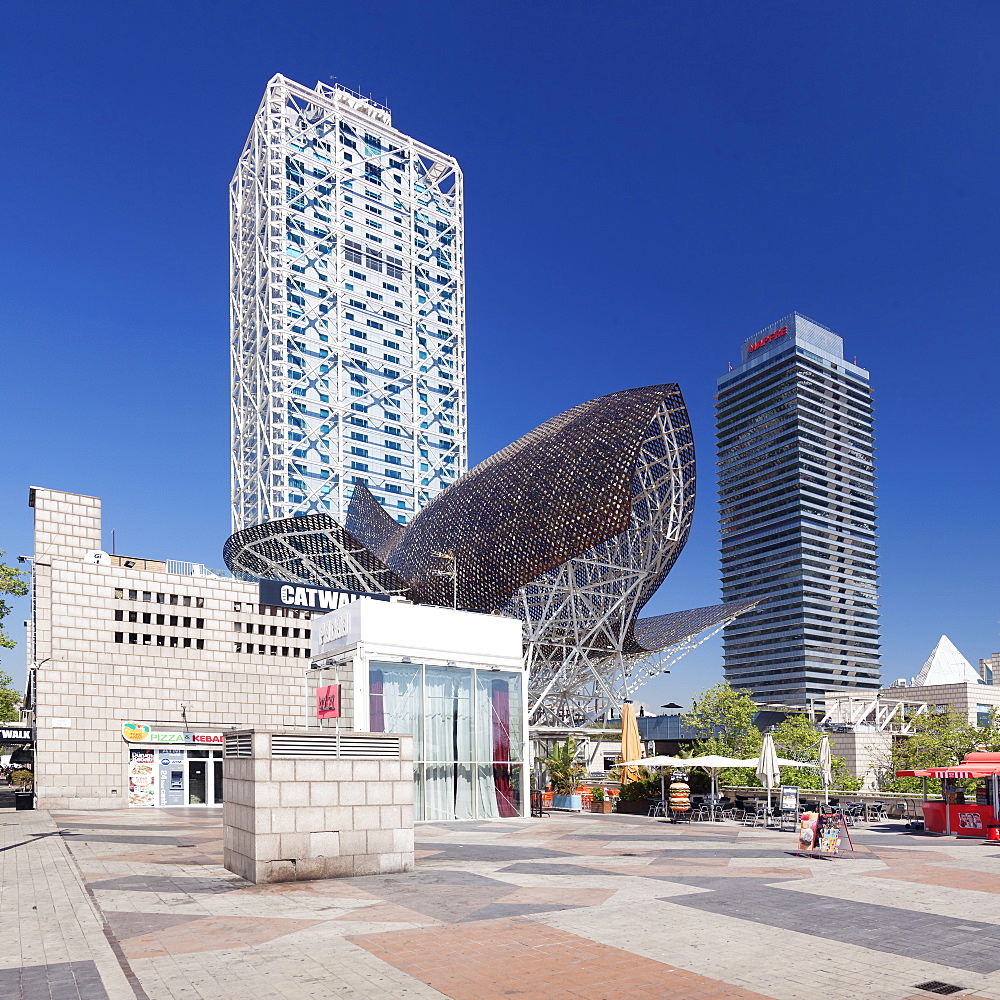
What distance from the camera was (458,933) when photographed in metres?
11.0

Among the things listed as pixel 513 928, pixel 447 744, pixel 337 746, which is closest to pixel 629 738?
pixel 447 744

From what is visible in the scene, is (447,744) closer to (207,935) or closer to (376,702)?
(376,702)

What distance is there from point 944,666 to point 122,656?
125432 millimetres

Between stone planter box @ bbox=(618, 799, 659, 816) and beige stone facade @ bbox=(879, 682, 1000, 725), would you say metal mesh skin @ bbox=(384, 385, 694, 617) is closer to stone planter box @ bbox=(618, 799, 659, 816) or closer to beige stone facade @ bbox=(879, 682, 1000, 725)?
stone planter box @ bbox=(618, 799, 659, 816)

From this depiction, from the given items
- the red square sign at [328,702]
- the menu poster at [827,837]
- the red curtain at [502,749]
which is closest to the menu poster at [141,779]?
the red square sign at [328,702]

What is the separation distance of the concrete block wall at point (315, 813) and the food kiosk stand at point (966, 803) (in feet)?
45.5

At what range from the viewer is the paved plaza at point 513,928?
8789 millimetres

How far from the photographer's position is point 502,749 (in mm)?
31359

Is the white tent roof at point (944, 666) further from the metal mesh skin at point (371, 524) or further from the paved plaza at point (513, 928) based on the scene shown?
the paved plaza at point (513, 928)

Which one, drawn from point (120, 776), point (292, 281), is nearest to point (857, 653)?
point (292, 281)

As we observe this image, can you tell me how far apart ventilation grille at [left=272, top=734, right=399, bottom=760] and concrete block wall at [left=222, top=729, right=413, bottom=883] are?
0.17ft

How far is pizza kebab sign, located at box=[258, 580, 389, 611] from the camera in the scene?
5319 cm

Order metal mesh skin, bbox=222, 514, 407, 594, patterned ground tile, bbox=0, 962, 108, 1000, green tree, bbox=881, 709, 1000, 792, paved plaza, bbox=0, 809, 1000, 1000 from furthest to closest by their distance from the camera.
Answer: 1. metal mesh skin, bbox=222, 514, 407, 594
2. green tree, bbox=881, 709, 1000, 792
3. paved plaza, bbox=0, 809, 1000, 1000
4. patterned ground tile, bbox=0, 962, 108, 1000

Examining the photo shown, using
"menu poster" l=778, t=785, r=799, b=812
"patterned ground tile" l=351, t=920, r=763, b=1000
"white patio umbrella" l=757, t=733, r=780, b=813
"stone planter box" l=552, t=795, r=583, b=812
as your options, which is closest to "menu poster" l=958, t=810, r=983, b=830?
"menu poster" l=778, t=785, r=799, b=812
